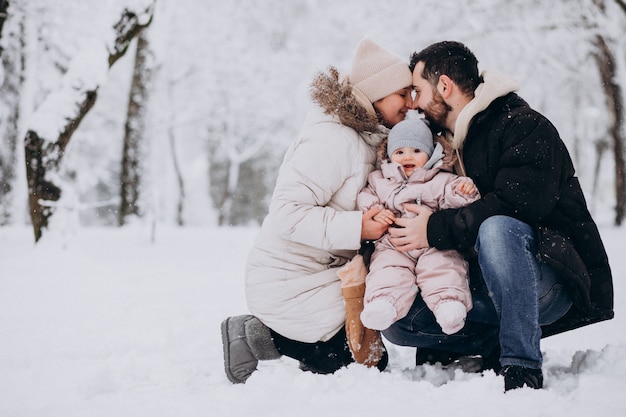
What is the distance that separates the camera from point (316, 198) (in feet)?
8.27

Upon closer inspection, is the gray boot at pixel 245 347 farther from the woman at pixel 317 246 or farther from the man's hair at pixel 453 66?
the man's hair at pixel 453 66

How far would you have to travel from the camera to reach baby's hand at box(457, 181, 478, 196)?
94.5 inches

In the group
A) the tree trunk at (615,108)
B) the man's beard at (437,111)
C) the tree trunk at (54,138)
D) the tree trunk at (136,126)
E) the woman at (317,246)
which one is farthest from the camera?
the tree trunk at (615,108)

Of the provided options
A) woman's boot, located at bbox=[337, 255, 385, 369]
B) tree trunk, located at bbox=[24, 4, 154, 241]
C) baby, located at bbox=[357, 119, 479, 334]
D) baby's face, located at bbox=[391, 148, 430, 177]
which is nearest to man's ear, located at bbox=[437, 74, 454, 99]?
baby, located at bbox=[357, 119, 479, 334]

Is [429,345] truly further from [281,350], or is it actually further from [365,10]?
[365,10]

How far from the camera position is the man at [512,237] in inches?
84.5

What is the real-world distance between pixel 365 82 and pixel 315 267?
975 millimetres

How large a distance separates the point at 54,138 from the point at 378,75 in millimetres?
4613

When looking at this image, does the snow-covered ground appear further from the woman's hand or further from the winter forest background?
the winter forest background

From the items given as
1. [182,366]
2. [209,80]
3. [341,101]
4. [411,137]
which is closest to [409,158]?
[411,137]

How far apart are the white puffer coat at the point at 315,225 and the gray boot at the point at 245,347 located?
0.20 feet

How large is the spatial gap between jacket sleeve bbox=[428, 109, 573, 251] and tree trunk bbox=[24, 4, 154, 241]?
507 cm

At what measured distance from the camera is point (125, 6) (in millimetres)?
6184

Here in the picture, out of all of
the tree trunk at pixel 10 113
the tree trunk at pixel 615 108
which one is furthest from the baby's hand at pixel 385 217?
the tree trunk at pixel 10 113
